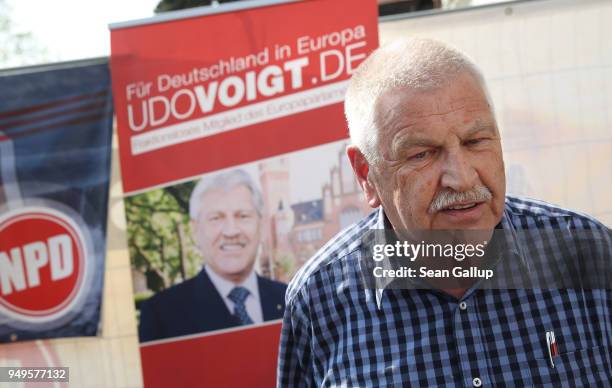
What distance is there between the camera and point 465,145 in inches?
63.0

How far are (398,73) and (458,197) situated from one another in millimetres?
312

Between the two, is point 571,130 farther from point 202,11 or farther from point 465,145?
point 465,145

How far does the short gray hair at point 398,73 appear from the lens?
1597 millimetres

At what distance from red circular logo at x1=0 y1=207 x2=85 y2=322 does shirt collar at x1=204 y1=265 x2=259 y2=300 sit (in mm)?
641

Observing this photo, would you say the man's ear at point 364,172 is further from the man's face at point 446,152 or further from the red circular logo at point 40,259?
the red circular logo at point 40,259

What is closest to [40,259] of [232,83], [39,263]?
[39,263]

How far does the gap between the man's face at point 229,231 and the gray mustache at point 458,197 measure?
1974 mm

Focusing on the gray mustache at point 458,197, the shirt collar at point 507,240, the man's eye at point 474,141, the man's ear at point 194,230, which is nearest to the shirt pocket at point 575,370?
the shirt collar at point 507,240

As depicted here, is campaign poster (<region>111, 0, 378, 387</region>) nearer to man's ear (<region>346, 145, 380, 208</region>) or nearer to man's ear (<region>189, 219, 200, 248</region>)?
man's ear (<region>189, 219, 200, 248</region>)

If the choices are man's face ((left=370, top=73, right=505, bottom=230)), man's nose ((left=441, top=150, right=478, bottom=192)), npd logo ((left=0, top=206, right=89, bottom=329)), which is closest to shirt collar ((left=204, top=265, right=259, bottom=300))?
npd logo ((left=0, top=206, right=89, bottom=329))

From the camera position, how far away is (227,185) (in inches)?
139

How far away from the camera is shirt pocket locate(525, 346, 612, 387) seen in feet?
5.16

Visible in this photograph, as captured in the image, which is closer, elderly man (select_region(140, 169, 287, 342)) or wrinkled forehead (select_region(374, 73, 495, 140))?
wrinkled forehead (select_region(374, 73, 495, 140))

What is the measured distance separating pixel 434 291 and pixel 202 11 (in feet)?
7.47
